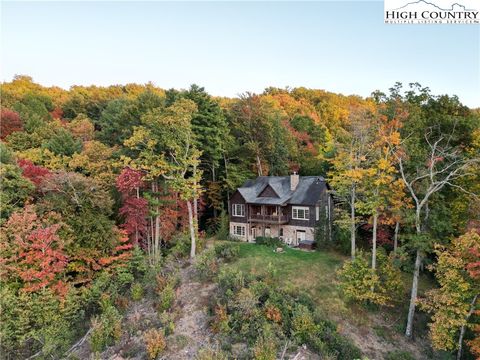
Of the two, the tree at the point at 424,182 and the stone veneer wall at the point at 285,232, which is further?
the stone veneer wall at the point at 285,232

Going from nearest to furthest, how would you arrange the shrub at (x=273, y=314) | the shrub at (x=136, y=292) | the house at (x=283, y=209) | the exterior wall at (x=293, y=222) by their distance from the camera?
the shrub at (x=273, y=314)
the shrub at (x=136, y=292)
the exterior wall at (x=293, y=222)
the house at (x=283, y=209)

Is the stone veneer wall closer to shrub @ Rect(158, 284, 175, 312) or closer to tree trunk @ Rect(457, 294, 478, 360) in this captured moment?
shrub @ Rect(158, 284, 175, 312)

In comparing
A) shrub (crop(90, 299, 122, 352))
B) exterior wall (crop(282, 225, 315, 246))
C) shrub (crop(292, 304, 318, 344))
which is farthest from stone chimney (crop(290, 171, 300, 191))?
shrub (crop(90, 299, 122, 352))

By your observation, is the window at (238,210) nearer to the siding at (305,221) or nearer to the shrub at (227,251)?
the siding at (305,221)

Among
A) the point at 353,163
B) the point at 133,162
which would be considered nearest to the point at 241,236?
the point at 133,162

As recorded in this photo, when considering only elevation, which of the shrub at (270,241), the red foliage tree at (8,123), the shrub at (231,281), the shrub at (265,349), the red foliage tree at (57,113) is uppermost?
the red foliage tree at (57,113)

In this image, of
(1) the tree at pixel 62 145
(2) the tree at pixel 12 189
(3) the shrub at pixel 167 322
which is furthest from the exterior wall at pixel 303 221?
(1) the tree at pixel 62 145
